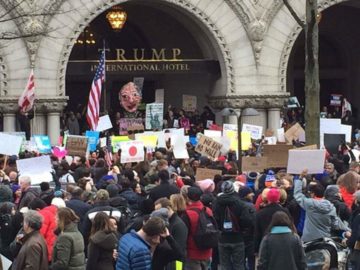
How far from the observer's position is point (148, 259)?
11453 millimetres

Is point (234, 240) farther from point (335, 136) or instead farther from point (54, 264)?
point (335, 136)

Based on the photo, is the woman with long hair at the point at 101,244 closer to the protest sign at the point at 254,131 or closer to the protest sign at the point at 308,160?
the protest sign at the point at 308,160

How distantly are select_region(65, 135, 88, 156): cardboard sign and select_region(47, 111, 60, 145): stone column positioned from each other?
6600 millimetres

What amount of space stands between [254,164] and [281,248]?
770 cm

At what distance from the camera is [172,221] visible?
13.7m

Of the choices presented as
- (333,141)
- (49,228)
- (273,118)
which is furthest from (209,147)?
(273,118)

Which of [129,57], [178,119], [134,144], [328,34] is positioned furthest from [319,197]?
[328,34]

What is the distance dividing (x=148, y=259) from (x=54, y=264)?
4.59 ft

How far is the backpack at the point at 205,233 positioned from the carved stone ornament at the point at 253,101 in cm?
1672

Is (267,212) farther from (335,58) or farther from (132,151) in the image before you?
(335,58)

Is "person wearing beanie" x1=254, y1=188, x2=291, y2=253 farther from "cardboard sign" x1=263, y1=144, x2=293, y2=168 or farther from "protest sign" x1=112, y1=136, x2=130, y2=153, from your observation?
"protest sign" x1=112, y1=136, x2=130, y2=153

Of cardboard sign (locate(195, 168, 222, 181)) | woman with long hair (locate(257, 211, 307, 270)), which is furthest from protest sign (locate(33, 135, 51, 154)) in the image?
woman with long hair (locate(257, 211, 307, 270))

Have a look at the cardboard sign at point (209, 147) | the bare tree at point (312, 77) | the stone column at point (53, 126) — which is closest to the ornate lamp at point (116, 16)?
the stone column at point (53, 126)

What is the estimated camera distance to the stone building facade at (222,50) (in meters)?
28.8
